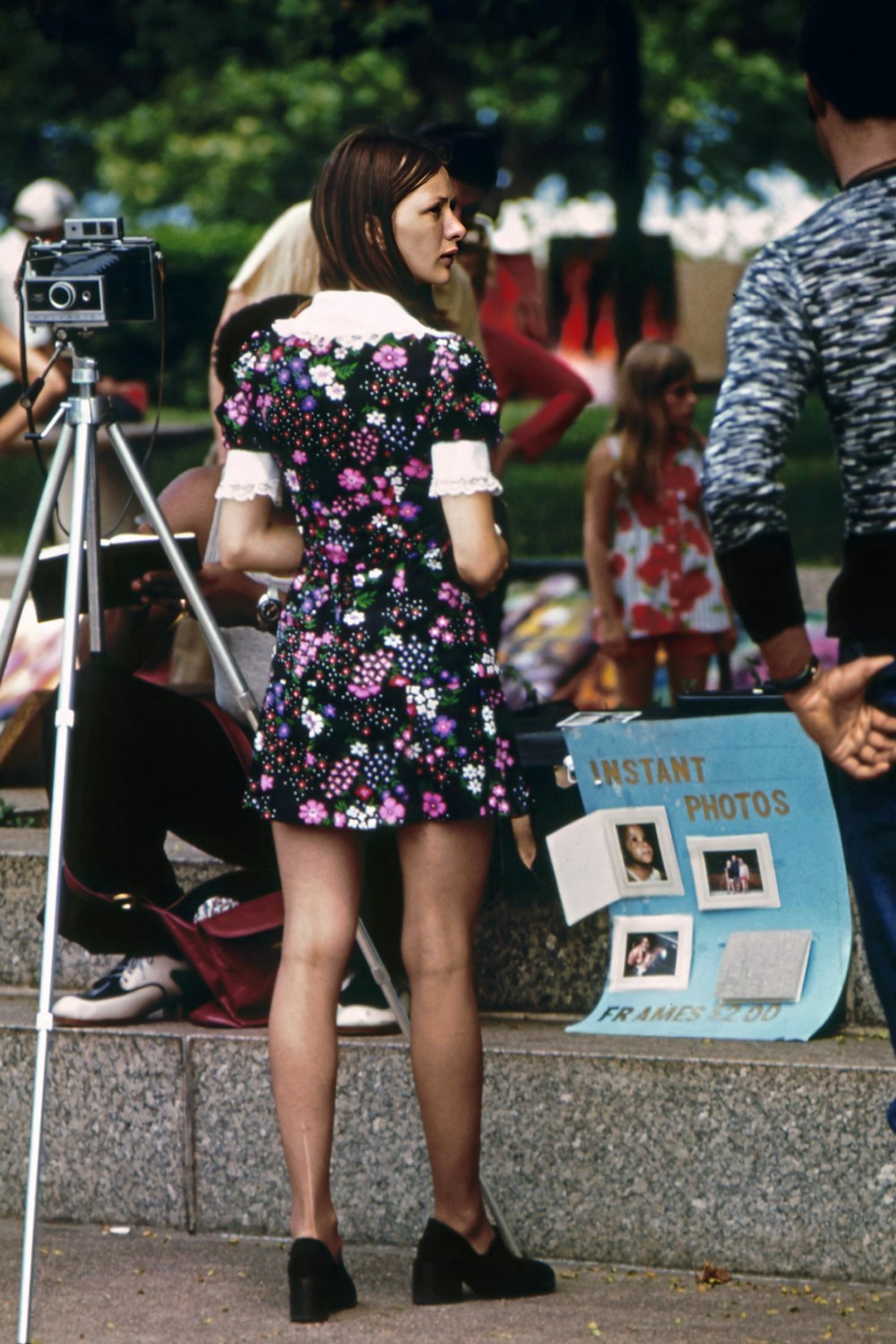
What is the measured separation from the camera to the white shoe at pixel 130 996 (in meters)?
4.12

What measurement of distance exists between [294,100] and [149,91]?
16542mm

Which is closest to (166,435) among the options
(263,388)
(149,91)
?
(149,91)

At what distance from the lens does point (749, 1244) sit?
3.60 m

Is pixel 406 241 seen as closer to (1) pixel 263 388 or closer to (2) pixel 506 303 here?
(1) pixel 263 388

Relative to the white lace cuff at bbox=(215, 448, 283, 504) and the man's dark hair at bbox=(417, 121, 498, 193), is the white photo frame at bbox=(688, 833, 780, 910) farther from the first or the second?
the man's dark hair at bbox=(417, 121, 498, 193)

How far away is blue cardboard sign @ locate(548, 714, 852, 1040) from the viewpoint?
387 centimetres

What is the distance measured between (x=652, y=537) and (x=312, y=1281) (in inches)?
144

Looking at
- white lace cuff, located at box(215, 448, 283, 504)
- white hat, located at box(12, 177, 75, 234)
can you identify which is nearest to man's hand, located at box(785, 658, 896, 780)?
white lace cuff, located at box(215, 448, 283, 504)

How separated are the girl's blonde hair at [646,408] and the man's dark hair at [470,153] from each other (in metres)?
1.59

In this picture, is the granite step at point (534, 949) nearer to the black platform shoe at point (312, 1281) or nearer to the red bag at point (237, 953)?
the red bag at point (237, 953)

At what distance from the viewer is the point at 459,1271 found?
337 centimetres

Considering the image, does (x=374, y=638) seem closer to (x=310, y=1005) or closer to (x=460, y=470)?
(x=460, y=470)


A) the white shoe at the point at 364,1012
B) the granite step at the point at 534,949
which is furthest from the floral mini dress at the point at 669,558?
the white shoe at the point at 364,1012

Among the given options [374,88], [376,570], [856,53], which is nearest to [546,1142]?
[376,570]
